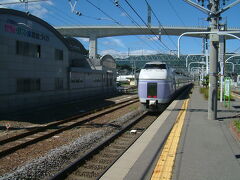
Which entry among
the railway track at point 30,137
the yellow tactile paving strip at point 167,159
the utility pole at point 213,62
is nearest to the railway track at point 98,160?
the yellow tactile paving strip at point 167,159

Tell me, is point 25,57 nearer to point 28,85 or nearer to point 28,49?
point 28,49

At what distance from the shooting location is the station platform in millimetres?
6137

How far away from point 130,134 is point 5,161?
5.25 meters

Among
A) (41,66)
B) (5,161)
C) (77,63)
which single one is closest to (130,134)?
(5,161)

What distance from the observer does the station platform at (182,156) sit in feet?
20.1

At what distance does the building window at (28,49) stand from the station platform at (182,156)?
12.4 meters

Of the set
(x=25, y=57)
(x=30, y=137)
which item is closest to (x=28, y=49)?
(x=25, y=57)

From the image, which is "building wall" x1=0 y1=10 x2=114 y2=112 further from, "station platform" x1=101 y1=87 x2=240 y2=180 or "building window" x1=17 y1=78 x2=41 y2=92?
"station platform" x1=101 y1=87 x2=240 y2=180

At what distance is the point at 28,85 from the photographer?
21.1 metres

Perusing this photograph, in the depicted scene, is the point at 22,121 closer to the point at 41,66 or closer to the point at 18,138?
the point at 18,138

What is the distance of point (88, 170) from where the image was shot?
727cm

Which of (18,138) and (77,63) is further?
(77,63)

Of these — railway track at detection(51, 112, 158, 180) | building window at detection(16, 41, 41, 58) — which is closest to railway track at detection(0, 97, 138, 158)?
railway track at detection(51, 112, 158, 180)

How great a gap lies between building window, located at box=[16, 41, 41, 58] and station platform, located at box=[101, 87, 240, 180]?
12440mm
